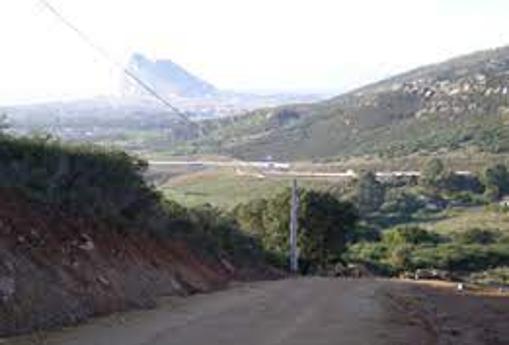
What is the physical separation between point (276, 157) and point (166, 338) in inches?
4357

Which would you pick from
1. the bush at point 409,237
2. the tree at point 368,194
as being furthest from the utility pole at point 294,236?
the tree at point 368,194

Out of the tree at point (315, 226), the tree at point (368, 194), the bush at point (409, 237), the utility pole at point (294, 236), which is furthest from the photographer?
the tree at point (368, 194)

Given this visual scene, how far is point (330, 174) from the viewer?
119812 mm

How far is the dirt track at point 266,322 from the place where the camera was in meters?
18.9

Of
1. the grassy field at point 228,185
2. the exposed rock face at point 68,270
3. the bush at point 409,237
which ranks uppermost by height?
the exposed rock face at point 68,270

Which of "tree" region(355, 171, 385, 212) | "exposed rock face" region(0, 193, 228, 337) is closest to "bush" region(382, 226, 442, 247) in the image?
"tree" region(355, 171, 385, 212)

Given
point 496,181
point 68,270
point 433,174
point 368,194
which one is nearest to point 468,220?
point 368,194

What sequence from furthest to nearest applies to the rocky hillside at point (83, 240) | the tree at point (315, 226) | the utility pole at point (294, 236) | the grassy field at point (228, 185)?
1. the grassy field at point (228, 185)
2. the tree at point (315, 226)
3. the utility pole at point (294, 236)
4. the rocky hillside at point (83, 240)

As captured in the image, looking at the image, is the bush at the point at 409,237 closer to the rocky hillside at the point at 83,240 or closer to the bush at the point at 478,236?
the bush at the point at 478,236

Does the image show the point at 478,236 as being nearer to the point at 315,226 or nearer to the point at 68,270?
the point at 315,226

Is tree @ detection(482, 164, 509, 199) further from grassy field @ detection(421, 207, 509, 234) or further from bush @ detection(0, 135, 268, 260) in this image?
bush @ detection(0, 135, 268, 260)

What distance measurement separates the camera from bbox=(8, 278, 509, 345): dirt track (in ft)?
62.0

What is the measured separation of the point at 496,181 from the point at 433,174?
6.88m

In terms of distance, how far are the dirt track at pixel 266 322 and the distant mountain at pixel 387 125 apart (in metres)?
94.1
